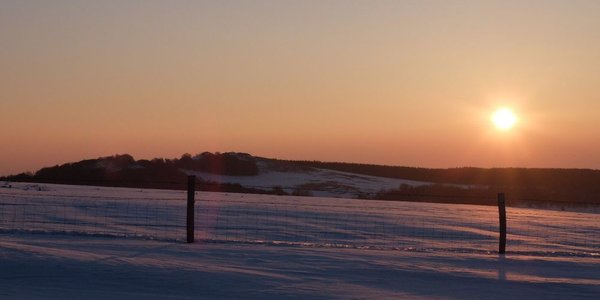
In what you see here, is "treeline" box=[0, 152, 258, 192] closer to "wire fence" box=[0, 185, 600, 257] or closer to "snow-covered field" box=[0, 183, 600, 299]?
"wire fence" box=[0, 185, 600, 257]

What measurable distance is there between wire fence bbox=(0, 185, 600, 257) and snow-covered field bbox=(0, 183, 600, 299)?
0.26ft

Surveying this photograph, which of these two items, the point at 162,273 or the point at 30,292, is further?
the point at 162,273

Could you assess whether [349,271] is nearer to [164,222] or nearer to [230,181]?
[164,222]

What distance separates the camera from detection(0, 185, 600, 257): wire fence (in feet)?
64.7

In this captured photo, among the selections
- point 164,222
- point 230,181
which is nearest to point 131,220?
point 164,222

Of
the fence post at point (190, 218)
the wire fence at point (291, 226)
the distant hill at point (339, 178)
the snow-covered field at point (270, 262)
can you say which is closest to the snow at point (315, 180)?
the distant hill at point (339, 178)

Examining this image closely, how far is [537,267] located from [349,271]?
13.0 feet

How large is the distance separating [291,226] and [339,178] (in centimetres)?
5178

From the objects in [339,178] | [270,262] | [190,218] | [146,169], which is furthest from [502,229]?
[339,178]

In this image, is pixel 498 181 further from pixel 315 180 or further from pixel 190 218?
pixel 190 218

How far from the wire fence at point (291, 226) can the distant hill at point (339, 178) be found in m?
18.1

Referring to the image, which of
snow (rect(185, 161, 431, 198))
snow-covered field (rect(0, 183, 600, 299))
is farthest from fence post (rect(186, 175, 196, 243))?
snow (rect(185, 161, 431, 198))

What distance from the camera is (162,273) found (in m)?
12.4

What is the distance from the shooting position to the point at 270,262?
1416cm
